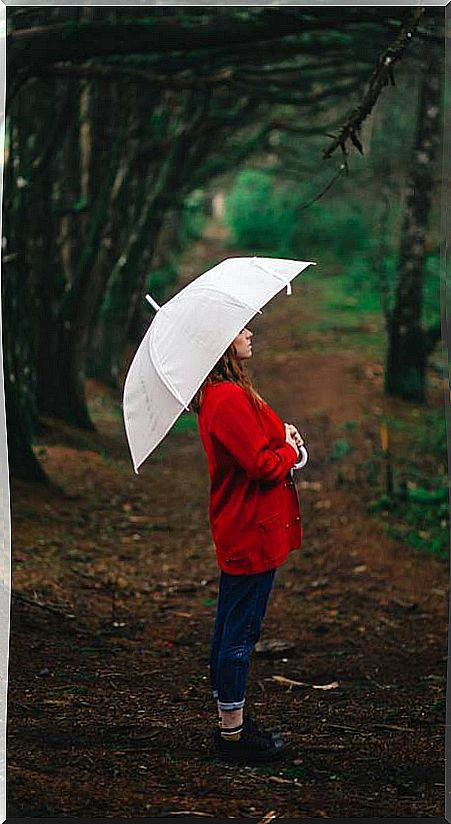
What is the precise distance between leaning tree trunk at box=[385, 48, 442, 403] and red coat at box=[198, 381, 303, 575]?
9027 millimetres

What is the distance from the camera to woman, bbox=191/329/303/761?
4672 mm

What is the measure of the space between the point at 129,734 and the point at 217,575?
344 cm

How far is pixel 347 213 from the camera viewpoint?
23.5 meters

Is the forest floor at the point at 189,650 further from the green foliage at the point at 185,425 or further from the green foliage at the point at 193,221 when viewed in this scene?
the green foliage at the point at 193,221

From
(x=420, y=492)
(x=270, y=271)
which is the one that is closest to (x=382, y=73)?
(x=270, y=271)

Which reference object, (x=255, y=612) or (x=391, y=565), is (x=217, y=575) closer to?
(x=391, y=565)

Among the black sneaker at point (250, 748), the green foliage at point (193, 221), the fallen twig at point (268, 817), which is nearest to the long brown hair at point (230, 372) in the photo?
the black sneaker at point (250, 748)

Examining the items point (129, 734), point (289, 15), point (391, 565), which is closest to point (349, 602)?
point (391, 565)

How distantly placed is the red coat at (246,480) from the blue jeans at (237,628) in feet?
0.25

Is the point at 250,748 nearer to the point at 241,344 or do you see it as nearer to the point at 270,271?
the point at 241,344

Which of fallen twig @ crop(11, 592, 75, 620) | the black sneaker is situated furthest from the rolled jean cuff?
fallen twig @ crop(11, 592, 75, 620)

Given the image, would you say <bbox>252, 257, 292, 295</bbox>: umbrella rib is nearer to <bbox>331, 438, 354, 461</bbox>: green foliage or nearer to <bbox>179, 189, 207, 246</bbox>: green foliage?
<bbox>331, 438, 354, 461</bbox>: green foliage

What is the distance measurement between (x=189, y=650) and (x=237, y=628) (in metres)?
2.17

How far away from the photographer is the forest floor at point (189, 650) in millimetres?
4809
